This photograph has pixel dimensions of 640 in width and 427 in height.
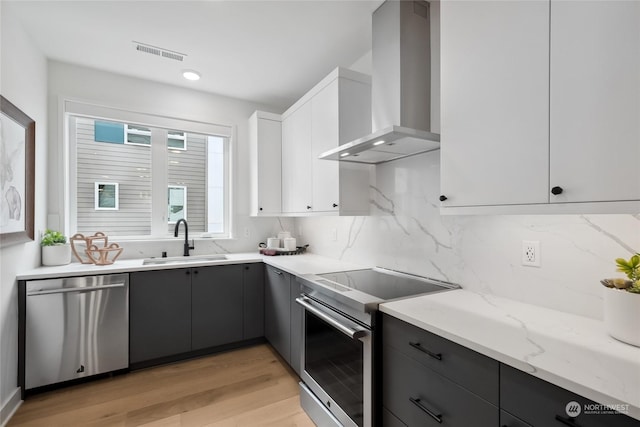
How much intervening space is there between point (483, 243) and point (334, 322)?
938 mm

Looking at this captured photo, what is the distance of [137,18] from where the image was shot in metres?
2.08

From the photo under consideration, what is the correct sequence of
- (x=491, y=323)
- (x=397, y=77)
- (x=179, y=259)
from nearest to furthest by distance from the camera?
(x=491, y=323) → (x=397, y=77) → (x=179, y=259)

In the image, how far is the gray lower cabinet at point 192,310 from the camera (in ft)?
8.16

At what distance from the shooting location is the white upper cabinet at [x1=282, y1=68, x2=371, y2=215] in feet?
7.34

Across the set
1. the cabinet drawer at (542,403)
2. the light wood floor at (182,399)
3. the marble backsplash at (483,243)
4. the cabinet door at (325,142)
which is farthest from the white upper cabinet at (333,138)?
the cabinet drawer at (542,403)

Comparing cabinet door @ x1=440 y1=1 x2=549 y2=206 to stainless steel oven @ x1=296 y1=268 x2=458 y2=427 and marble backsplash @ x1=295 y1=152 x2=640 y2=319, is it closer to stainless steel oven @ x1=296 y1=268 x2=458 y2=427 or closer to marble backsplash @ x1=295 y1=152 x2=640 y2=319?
marble backsplash @ x1=295 y1=152 x2=640 y2=319

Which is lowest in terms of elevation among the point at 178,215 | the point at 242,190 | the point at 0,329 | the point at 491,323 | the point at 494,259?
the point at 0,329

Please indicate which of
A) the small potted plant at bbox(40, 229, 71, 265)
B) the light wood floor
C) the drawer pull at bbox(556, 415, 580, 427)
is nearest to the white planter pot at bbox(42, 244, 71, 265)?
the small potted plant at bbox(40, 229, 71, 265)

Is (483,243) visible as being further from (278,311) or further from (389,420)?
(278,311)

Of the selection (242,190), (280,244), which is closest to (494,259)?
(280,244)

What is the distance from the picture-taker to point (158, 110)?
3.10 metres

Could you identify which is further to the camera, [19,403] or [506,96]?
[19,403]

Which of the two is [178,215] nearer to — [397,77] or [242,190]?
[242,190]

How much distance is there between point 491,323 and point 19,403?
304cm
